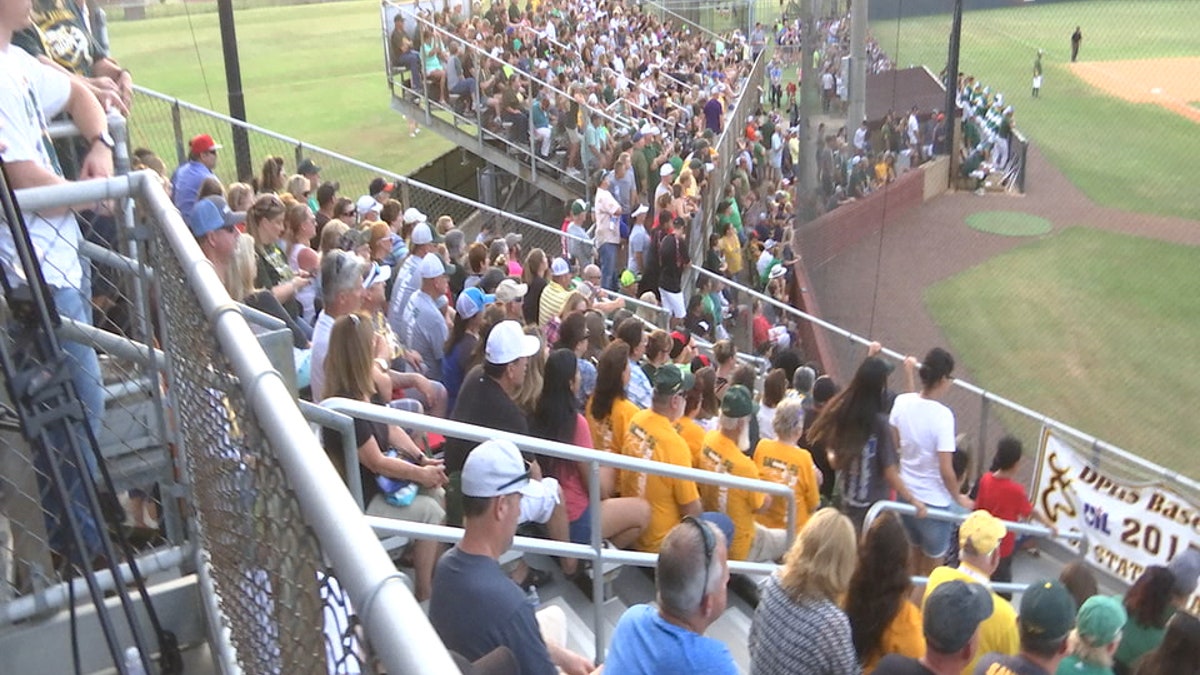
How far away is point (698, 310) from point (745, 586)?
5765mm

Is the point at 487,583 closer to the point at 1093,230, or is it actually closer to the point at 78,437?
the point at 78,437

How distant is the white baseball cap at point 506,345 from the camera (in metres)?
4.42

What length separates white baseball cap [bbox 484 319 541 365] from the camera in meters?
4.42

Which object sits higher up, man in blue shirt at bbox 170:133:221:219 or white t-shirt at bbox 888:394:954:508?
man in blue shirt at bbox 170:133:221:219

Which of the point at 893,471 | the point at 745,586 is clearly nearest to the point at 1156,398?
the point at 893,471

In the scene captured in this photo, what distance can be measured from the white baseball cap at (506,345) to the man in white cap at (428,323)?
1654 mm

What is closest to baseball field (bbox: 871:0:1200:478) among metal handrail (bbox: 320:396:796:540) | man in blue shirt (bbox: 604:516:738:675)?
metal handrail (bbox: 320:396:796:540)

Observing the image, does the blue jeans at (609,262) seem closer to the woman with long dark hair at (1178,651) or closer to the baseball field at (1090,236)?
the baseball field at (1090,236)

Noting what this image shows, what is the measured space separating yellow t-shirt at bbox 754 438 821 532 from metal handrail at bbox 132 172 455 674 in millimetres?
3932

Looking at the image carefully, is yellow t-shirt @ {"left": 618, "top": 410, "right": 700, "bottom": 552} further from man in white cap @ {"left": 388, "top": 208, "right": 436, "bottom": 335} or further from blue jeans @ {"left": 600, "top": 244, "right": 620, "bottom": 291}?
blue jeans @ {"left": 600, "top": 244, "right": 620, "bottom": 291}

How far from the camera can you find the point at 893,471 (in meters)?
5.98

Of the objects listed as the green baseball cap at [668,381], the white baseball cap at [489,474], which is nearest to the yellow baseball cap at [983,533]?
the green baseball cap at [668,381]

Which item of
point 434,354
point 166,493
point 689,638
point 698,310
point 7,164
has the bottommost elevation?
point 698,310

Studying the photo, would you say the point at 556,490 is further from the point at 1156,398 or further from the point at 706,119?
the point at 706,119
